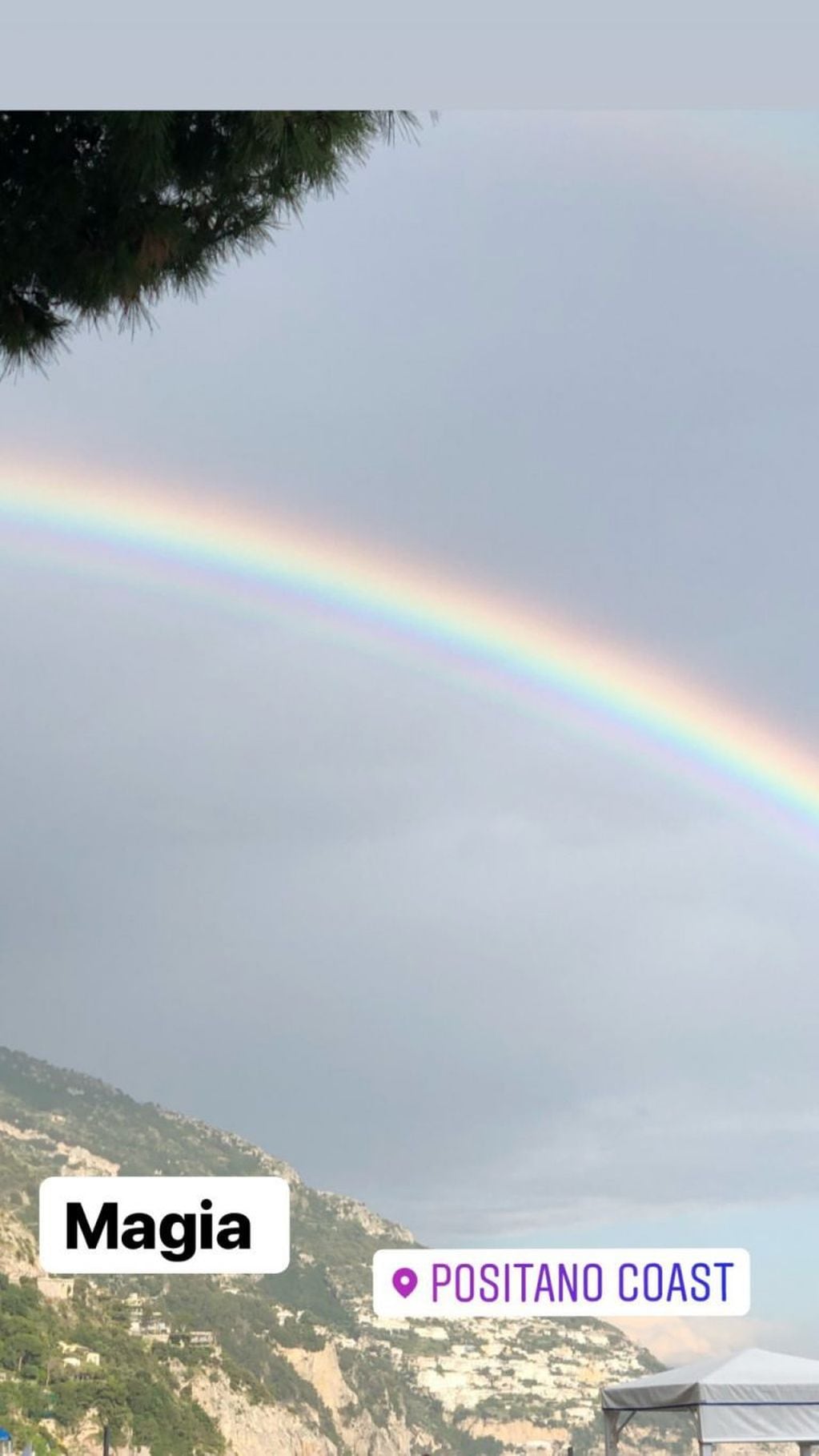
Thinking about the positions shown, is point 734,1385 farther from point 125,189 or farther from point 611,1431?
point 125,189

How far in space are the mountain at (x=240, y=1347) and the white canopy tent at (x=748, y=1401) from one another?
144 feet

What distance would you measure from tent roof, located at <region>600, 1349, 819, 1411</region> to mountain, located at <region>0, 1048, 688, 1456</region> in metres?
43.6

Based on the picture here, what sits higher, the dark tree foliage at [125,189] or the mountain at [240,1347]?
the dark tree foliage at [125,189]

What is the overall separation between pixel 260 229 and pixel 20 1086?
67731 millimetres

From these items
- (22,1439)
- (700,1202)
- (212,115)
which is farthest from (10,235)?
(700,1202)

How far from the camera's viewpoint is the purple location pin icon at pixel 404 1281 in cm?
1562

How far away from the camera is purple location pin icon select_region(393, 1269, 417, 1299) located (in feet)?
51.3

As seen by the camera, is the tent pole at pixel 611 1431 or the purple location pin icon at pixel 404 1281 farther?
the purple location pin icon at pixel 404 1281

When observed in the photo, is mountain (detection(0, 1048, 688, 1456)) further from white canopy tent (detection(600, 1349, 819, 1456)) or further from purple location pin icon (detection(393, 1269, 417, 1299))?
white canopy tent (detection(600, 1349, 819, 1456))

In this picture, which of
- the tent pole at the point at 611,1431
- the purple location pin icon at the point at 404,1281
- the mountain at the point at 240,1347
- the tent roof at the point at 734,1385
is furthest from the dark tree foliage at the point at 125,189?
the mountain at the point at 240,1347

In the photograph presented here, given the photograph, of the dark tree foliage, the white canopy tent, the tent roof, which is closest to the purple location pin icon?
the tent roof

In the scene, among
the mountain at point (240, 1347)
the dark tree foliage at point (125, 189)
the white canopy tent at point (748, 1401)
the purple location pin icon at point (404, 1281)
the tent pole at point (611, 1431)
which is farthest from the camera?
the mountain at point (240, 1347)

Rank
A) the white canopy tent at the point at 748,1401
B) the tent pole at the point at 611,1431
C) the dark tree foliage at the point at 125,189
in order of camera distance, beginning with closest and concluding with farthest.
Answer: the dark tree foliage at the point at 125,189 < the white canopy tent at the point at 748,1401 < the tent pole at the point at 611,1431

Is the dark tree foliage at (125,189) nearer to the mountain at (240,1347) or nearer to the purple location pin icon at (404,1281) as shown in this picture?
the purple location pin icon at (404,1281)
